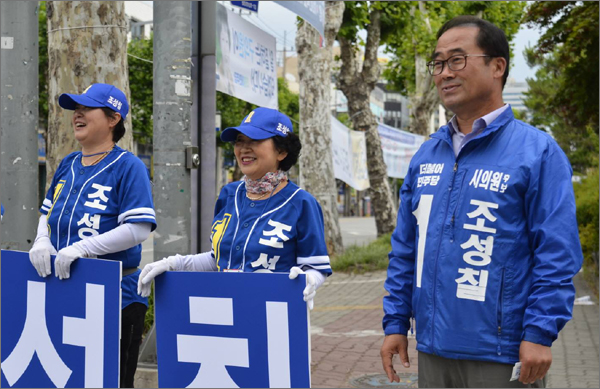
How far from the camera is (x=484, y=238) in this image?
282cm

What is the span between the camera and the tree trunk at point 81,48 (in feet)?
19.7

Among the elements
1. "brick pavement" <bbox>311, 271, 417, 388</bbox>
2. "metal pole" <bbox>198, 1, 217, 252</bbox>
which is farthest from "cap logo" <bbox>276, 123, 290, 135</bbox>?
"brick pavement" <bbox>311, 271, 417, 388</bbox>

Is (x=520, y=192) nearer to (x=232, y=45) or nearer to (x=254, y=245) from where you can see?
(x=254, y=245)

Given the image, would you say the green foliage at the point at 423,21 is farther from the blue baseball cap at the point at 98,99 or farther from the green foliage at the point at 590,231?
the blue baseball cap at the point at 98,99

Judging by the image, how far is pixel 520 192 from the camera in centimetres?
280

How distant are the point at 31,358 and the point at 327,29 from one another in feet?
43.5

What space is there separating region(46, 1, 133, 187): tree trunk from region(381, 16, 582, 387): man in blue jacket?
142 inches

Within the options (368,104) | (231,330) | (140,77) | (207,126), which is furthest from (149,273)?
(140,77)

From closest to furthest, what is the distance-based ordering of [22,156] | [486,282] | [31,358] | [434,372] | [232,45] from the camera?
[486,282] < [434,372] < [31,358] < [22,156] < [232,45]

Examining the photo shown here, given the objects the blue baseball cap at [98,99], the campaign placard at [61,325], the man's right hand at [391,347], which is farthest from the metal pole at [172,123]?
the man's right hand at [391,347]

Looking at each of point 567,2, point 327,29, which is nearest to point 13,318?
point 567,2

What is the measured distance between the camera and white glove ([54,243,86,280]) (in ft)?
11.5

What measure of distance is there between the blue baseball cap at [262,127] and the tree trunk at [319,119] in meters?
12.2

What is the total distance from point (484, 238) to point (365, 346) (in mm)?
5188
